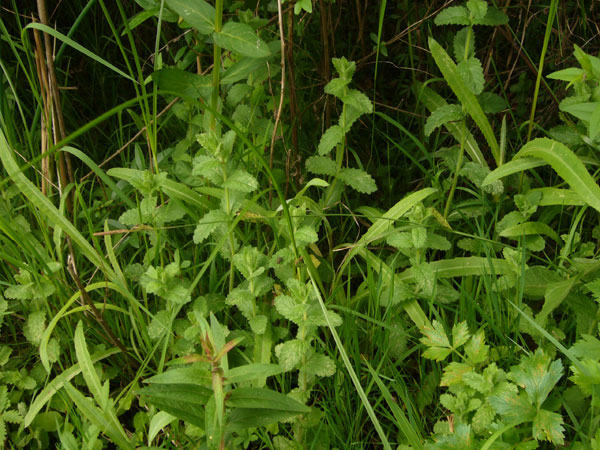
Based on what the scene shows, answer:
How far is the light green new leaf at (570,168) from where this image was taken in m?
1.52

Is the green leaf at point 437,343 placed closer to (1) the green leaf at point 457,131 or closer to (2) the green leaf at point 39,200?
(1) the green leaf at point 457,131

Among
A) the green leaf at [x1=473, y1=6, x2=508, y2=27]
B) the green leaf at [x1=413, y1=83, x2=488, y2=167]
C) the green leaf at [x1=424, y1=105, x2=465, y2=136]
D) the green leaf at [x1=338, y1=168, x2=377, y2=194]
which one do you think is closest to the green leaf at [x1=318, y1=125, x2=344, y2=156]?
the green leaf at [x1=338, y1=168, x2=377, y2=194]

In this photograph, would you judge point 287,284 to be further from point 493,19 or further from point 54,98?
point 493,19

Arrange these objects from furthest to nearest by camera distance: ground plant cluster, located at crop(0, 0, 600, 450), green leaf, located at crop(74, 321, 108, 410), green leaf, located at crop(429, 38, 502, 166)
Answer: green leaf, located at crop(429, 38, 502, 166)
green leaf, located at crop(74, 321, 108, 410)
ground plant cluster, located at crop(0, 0, 600, 450)

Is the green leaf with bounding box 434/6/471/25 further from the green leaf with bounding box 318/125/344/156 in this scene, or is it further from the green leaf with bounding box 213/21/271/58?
the green leaf with bounding box 213/21/271/58

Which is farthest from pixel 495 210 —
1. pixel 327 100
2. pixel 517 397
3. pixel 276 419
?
pixel 276 419

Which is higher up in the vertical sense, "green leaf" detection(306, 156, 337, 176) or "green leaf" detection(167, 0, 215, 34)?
"green leaf" detection(167, 0, 215, 34)

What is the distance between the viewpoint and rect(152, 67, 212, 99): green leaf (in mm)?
1546

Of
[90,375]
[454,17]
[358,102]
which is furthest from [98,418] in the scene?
[454,17]

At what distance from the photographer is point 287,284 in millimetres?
1492

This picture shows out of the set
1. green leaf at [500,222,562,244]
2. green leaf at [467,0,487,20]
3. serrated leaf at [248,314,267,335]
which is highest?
green leaf at [467,0,487,20]

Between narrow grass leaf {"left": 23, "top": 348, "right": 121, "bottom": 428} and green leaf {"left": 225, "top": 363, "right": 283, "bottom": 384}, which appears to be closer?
green leaf {"left": 225, "top": 363, "right": 283, "bottom": 384}

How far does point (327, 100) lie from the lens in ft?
6.79

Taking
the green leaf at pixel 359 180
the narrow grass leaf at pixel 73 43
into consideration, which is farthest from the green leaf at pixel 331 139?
the narrow grass leaf at pixel 73 43
